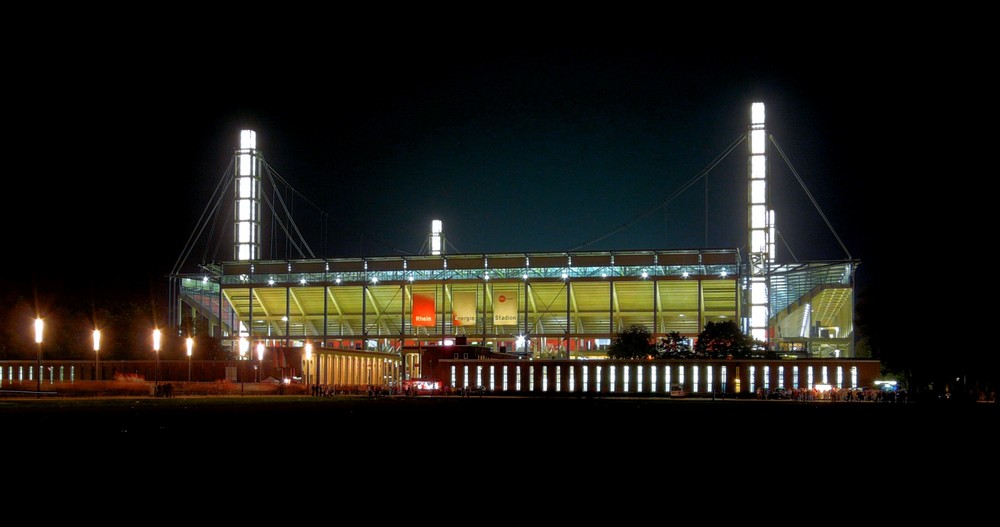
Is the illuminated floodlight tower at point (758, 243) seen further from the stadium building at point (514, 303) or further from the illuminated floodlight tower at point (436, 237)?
the illuminated floodlight tower at point (436, 237)

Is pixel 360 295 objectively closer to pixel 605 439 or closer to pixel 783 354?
pixel 783 354

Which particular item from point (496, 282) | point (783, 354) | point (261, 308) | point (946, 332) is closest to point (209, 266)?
point (261, 308)

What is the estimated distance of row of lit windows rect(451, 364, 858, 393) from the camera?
9388 cm

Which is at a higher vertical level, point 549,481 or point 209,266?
point 209,266

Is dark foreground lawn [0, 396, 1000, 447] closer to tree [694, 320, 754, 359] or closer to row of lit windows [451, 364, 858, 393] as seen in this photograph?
row of lit windows [451, 364, 858, 393]

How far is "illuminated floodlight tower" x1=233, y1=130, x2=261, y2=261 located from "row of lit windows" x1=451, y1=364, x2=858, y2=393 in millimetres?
43235

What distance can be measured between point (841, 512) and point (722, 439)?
14.8 meters

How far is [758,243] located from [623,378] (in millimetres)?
26277

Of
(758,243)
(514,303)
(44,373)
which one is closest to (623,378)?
(514,303)

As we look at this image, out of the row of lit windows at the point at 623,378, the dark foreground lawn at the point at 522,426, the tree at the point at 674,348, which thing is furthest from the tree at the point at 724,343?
the dark foreground lawn at the point at 522,426

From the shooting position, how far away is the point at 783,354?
102m

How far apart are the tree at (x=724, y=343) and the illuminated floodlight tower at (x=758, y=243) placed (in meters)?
17.8

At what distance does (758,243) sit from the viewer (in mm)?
114625

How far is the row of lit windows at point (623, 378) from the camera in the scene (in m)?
93.9
